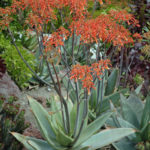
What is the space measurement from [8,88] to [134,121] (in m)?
1.88

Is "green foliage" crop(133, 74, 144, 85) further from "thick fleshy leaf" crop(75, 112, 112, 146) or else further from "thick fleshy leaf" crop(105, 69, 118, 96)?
"thick fleshy leaf" crop(75, 112, 112, 146)

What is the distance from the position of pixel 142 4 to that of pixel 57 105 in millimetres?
4120

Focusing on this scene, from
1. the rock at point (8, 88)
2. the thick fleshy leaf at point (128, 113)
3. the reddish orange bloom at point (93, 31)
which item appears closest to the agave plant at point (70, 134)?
the thick fleshy leaf at point (128, 113)

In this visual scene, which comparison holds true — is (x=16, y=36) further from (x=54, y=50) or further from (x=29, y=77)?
(x=54, y=50)

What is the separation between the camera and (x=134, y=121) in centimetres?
261

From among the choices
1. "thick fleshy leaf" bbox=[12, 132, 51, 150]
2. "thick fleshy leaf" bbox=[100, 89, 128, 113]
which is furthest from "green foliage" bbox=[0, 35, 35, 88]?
"thick fleshy leaf" bbox=[12, 132, 51, 150]

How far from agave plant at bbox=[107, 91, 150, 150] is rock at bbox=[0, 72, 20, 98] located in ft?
5.14

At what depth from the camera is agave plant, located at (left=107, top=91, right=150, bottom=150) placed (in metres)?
2.36

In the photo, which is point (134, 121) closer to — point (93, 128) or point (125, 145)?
point (125, 145)

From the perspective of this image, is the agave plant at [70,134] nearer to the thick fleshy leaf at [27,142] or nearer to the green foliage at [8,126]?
the thick fleshy leaf at [27,142]

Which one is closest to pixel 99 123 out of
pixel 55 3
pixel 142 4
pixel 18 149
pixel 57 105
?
Answer: pixel 57 105

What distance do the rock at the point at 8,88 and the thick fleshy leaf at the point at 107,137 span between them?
155cm

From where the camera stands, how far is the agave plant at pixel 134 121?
2365 millimetres

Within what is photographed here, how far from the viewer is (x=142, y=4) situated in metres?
5.79
